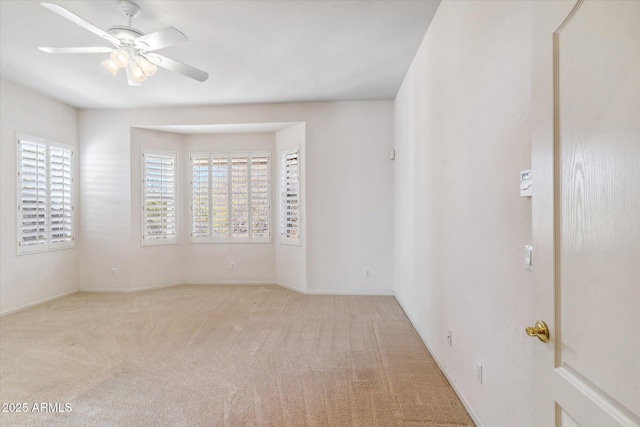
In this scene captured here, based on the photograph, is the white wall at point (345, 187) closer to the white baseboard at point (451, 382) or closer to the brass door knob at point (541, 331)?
the white baseboard at point (451, 382)

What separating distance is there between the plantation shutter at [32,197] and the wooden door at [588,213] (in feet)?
18.7

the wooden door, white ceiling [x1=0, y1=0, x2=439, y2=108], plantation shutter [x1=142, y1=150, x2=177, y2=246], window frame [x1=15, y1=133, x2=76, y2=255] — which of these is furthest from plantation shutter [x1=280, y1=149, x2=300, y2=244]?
the wooden door

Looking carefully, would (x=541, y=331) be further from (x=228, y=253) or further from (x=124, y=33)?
(x=228, y=253)

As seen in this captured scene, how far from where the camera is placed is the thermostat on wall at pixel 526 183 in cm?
135

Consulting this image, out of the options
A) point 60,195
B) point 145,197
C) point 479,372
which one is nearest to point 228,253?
point 145,197

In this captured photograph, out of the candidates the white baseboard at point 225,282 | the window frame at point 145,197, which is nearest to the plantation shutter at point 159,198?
the window frame at point 145,197

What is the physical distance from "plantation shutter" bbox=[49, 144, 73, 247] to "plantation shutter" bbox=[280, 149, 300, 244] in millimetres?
3332

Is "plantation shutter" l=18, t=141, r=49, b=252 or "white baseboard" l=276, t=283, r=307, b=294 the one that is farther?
"white baseboard" l=276, t=283, r=307, b=294

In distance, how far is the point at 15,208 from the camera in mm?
4172

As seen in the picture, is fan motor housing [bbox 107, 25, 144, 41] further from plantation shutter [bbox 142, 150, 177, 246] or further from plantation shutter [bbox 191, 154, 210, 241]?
plantation shutter [bbox 191, 154, 210, 241]

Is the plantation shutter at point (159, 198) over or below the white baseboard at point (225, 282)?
over

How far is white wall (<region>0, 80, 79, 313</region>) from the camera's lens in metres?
4.04

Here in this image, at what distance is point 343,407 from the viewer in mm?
2129

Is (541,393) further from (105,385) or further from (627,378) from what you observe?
(105,385)
